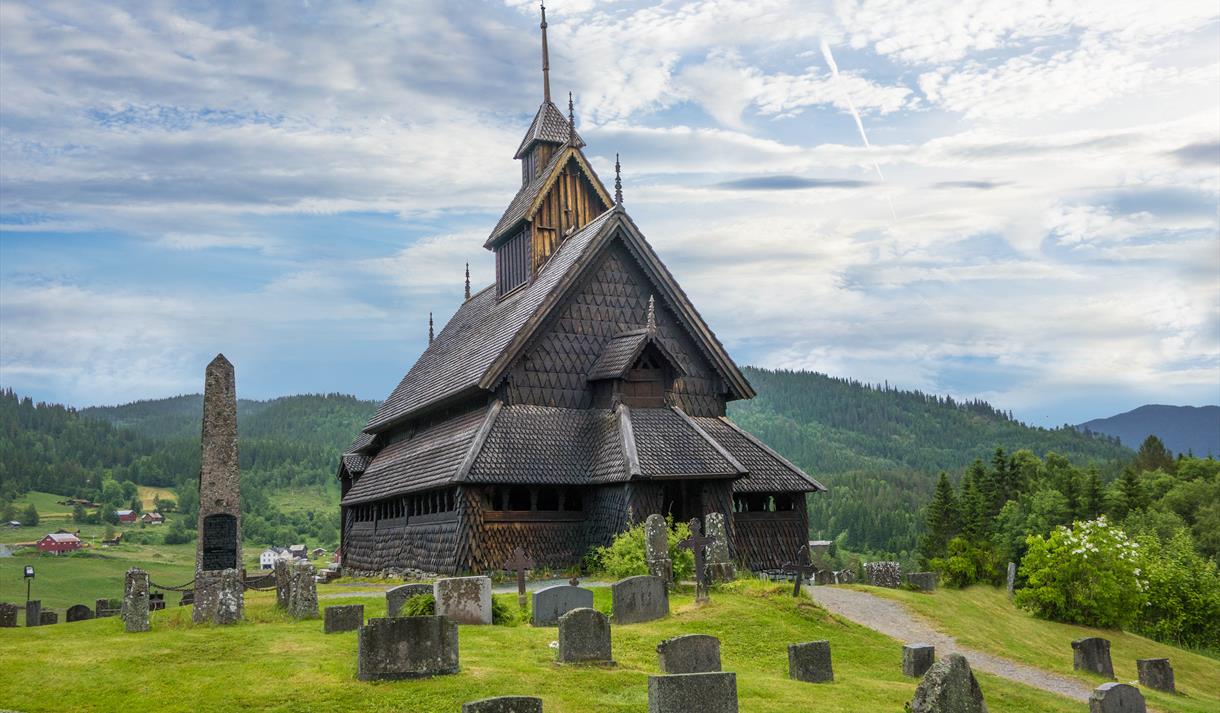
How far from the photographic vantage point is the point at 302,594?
1000 inches

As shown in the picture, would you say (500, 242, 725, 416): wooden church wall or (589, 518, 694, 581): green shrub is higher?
(500, 242, 725, 416): wooden church wall

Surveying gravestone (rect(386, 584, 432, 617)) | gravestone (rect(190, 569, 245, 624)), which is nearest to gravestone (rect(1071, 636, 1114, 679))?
gravestone (rect(386, 584, 432, 617))

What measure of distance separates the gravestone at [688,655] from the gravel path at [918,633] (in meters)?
7.42

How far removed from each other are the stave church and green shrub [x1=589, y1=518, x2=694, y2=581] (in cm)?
146

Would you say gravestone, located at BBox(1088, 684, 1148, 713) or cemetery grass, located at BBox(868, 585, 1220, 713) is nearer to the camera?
gravestone, located at BBox(1088, 684, 1148, 713)

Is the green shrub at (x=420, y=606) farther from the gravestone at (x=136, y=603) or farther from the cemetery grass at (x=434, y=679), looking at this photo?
the gravestone at (x=136, y=603)

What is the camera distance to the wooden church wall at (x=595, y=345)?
1526 inches

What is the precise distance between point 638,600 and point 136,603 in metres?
10.9

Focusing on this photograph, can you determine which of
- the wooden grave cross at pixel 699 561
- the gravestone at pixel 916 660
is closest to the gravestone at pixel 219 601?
the wooden grave cross at pixel 699 561

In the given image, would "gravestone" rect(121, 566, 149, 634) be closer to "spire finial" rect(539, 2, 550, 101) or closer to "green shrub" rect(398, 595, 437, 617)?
"green shrub" rect(398, 595, 437, 617)

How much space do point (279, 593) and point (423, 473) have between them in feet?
40.5

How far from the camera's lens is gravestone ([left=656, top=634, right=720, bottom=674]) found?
18.5 m

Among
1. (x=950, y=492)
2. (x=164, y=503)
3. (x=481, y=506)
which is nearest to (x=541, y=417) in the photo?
(x=481, y=506)

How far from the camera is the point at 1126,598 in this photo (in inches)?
1428
